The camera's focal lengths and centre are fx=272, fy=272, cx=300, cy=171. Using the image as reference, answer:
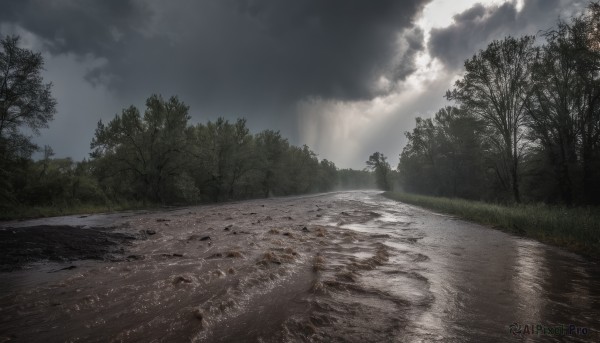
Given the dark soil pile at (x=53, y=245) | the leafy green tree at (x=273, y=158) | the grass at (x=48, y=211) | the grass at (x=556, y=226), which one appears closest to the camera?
the dark soil pile at (x=53, y=245)

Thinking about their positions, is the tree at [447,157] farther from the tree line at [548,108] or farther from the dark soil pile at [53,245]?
the dark soil pile at [53,245]

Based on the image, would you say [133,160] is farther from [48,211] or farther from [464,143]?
[464,143]

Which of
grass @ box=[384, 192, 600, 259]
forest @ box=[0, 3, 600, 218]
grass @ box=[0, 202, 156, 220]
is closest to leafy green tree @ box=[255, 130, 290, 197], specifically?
forest @ box=[0, 3, 600, 218]

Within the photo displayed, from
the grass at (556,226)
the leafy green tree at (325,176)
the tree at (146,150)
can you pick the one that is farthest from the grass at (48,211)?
the leafy green tree at (325,176)

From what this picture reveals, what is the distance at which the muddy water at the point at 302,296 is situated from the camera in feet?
11.5

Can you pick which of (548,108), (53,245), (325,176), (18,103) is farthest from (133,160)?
(325,176)

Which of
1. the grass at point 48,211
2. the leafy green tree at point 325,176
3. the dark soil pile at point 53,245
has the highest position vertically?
the leafy green tree at point 325,176

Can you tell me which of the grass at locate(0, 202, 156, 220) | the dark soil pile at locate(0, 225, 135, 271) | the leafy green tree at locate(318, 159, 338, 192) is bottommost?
the grass at locate(0, 202, 156, 220)

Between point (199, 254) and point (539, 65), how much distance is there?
2812 centimetres

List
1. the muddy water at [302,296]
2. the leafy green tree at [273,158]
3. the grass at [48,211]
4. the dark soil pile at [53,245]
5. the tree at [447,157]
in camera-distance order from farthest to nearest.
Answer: the leafy green tree at [273,158], the tree at [447,157], the grass at [48,211], the dark soil pile at [53,245], the muddy water at [302,296]

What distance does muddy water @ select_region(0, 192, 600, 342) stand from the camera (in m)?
3.51

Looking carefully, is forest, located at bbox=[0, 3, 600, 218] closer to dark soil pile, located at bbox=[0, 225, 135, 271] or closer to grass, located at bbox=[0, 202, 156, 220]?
grass, located at bbox=[0, 202, 156, 220]

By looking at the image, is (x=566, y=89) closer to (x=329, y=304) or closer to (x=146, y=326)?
(x=329, y=304)

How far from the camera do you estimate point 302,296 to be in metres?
4.76
